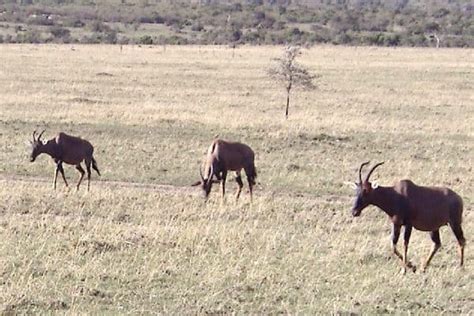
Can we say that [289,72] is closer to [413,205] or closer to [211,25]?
[413,205]

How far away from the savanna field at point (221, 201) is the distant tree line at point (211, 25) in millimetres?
39972

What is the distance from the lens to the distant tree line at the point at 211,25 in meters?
85.1

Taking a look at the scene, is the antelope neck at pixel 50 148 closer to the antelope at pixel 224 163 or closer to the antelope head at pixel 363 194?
the antelope at pixel 224 163

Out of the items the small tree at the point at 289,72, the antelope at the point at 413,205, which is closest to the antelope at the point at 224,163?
the antelope at the point at 413,205

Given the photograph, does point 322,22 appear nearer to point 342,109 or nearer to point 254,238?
point 342,109

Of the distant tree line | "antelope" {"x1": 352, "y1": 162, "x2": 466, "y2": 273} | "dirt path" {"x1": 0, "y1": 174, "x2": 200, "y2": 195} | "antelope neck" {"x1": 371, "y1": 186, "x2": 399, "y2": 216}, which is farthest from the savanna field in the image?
the distant tree line

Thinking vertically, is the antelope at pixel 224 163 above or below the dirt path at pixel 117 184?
above

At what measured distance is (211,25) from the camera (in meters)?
109

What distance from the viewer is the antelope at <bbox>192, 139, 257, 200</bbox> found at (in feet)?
58.7

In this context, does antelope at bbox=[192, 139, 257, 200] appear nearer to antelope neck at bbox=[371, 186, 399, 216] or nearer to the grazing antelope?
the grazing antelope

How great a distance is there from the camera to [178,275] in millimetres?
10875

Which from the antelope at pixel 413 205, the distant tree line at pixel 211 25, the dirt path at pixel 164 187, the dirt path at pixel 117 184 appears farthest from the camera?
the distant tree line at pixel 211 25

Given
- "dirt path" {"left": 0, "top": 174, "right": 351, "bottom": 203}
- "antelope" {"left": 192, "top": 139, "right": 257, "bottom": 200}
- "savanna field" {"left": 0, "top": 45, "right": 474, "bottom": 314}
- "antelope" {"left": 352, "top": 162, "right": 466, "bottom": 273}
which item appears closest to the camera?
"savanna field" {"left": 0, "top": 45, "right": 474, "bottom": 314}

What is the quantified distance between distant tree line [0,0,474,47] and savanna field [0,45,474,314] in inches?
1574
